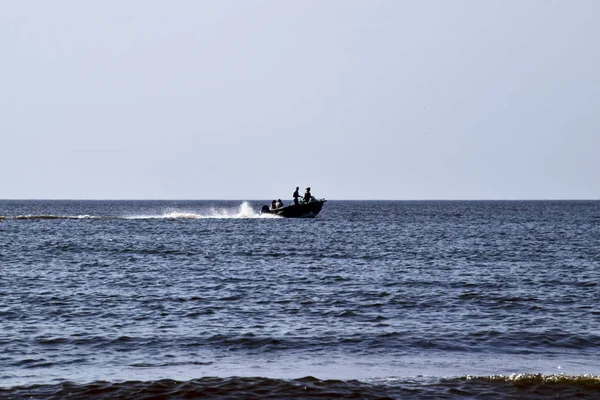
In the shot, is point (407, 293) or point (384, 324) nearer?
point (384, 324)

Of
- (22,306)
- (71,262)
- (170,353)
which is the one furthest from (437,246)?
(170,353)

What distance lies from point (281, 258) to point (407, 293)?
15776mm

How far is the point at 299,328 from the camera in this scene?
19969mm

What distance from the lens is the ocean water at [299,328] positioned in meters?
14.3

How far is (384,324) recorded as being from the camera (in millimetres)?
A: 20625

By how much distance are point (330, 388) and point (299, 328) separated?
6.00m

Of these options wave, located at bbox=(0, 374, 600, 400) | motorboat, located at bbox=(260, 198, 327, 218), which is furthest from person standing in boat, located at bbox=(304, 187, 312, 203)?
wave, located at bbox=(0, 374, 600, 400)

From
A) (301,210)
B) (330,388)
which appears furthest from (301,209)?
(330,388)

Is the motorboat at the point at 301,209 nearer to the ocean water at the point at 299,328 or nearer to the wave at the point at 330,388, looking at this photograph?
the ocean water at the point at 299,328

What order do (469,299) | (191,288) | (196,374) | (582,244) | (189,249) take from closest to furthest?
(196,374) → (469,299) → (191,288) → (189,249) → (582,244)

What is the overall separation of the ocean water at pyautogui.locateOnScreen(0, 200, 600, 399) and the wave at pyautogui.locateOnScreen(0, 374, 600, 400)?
0.04 meters

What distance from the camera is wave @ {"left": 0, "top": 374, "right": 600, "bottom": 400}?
44.4ft

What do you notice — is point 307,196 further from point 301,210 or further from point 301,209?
point 301,210

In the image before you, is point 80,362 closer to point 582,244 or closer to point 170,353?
point 170,353
